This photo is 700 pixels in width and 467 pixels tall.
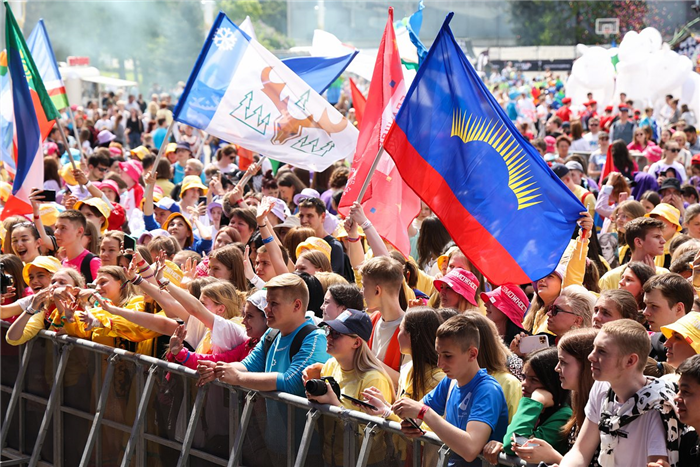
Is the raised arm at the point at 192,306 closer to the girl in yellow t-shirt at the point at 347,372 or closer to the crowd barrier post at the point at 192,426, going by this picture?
the crowd barrier post at the point at 192,426

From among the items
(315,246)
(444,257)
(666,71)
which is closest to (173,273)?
(315,246)

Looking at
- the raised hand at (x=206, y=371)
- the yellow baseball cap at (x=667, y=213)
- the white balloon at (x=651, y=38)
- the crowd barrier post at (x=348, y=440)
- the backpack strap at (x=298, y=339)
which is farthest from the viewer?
the white balloon at (x=651, y=38)

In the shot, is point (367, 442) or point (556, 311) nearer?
point (367, 442)

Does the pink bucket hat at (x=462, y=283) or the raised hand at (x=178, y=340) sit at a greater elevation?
the pink bucket hat at (x=462, y=283)

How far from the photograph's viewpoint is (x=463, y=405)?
4.80 metres

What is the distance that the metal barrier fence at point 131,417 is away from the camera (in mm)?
5355

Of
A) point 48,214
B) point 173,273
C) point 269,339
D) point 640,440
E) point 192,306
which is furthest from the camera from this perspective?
point 48,214

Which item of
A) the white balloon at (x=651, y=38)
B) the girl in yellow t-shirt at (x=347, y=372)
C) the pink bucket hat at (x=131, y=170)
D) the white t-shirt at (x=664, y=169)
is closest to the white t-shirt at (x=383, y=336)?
the girl in yellow t-shirt at (x=347, y=372)

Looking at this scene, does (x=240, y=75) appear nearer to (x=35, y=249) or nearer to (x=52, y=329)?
(x=35, y=249)

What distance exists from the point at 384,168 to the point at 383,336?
2.27 meters

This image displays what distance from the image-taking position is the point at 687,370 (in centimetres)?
399

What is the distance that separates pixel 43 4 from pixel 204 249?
149ft

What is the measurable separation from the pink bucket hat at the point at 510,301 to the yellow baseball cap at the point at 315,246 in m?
2.15

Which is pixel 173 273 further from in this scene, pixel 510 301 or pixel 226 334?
pixel 510 301
